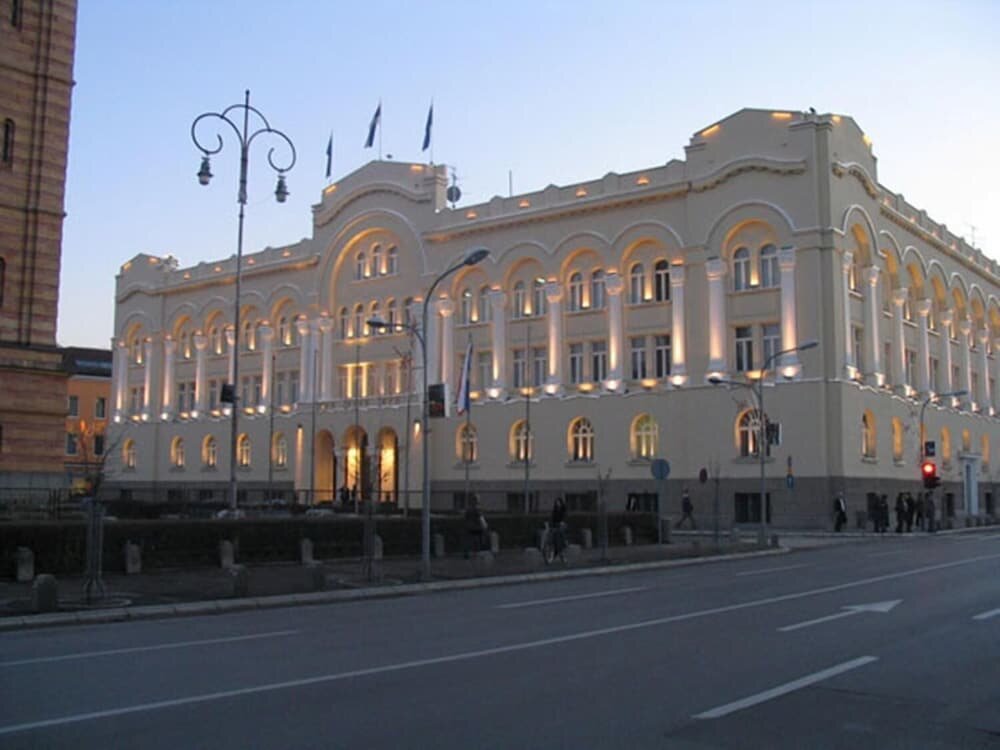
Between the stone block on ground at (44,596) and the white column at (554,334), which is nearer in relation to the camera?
the stone block on ground at (44,596)

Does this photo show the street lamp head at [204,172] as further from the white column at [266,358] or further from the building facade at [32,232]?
the white column at [266,358]

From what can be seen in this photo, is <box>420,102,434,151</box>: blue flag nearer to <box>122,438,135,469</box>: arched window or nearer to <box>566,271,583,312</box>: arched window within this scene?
<box>566,271,583,312</box>: arched window

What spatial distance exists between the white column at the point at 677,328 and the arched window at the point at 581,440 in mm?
6050

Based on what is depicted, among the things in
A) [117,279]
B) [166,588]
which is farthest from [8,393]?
[117,279]

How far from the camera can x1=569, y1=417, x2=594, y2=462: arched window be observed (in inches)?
2343

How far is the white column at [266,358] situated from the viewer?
76.2m

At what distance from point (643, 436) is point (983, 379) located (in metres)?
29.3

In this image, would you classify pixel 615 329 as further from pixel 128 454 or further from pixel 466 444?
pixel 128 454

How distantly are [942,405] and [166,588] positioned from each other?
2165 inches

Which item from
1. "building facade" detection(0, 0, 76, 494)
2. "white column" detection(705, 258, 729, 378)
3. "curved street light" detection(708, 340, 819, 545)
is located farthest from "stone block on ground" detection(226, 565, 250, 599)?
"white column" detection(705, 258, 729, 378)

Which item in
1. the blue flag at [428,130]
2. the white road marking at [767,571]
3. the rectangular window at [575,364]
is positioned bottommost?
the white road marking at [767,571]

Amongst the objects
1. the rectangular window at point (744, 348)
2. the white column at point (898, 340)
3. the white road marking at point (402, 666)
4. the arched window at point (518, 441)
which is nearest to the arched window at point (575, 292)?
the arched window at point (518, 441)

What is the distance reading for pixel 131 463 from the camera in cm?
8550

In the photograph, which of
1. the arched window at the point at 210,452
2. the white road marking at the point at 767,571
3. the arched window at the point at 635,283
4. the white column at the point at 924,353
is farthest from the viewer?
the arched window at the point at 210,452
